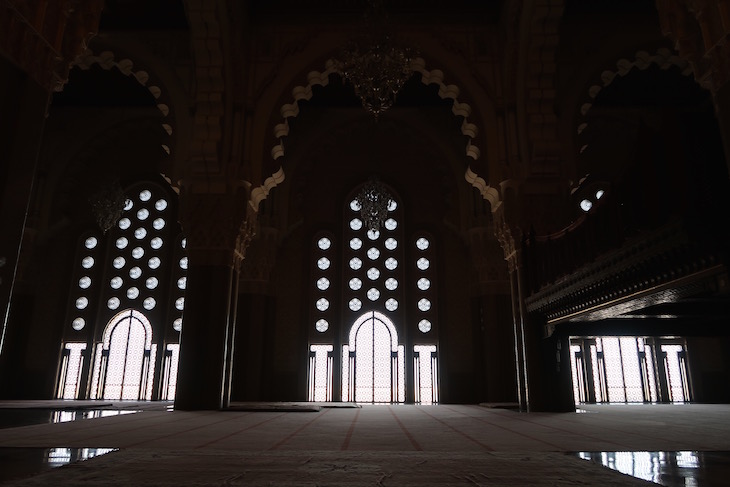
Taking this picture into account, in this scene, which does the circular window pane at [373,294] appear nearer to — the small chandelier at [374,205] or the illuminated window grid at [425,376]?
the illuminated window grid at [425,376]

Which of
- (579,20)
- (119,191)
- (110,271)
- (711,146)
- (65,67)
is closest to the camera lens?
(711,146)

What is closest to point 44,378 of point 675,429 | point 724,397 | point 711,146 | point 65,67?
point 65,67

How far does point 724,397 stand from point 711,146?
1184 centimetres

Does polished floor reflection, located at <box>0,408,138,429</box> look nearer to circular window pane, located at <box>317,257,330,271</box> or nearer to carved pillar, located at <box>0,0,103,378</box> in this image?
carved pillar, located at <box>0,0,103,378</box>

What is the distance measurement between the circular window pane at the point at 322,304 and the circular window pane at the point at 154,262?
4.43m

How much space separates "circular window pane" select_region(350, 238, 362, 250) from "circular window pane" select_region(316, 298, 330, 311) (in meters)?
1.59

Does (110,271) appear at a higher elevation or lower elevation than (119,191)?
lower

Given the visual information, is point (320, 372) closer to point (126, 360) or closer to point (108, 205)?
point (126, 360)

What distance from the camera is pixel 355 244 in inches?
567

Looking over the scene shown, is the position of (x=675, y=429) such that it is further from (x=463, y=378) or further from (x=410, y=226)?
(x=410, y=226)

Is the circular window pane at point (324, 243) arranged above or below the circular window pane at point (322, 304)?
above

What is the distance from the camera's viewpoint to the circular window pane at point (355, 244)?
1437cm

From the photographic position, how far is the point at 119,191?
12.8 m

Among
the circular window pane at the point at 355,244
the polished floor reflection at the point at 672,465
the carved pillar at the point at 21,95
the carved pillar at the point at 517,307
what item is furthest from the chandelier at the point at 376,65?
the circular window pane at the point at 355,244
